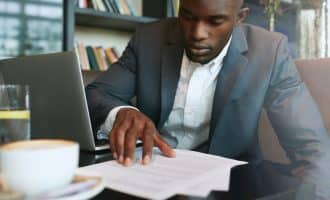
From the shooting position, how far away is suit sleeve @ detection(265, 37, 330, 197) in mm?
907

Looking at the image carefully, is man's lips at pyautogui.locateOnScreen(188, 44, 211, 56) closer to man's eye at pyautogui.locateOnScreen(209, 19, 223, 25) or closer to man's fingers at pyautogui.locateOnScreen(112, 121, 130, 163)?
man's eye at pyautogui.locateOnScreen(209, 19, 223, 25)

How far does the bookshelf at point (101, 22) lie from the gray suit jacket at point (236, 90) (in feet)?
3.10

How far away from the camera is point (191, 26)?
3.53 feet

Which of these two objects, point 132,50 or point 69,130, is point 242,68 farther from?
point 69,130

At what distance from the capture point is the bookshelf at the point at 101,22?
2.18 meters

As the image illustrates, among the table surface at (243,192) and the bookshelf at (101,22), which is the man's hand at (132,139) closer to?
the table surface at (243,192)

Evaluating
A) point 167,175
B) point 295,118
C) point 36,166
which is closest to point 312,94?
point 295,118

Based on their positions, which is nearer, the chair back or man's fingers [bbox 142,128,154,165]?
man's fingers [bbox 142,128,154,165]

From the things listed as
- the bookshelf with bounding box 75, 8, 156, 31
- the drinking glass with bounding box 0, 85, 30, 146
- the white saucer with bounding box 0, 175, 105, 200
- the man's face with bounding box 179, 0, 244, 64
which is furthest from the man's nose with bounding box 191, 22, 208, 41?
the bookshelf with bounding box 75, 8, 156, 31

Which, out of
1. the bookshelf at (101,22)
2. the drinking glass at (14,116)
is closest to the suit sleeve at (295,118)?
the drinking glass at (14,116)

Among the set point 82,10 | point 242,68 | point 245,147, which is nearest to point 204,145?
point 245,147

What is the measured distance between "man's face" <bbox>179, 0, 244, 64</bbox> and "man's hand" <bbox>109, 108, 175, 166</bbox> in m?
0.35

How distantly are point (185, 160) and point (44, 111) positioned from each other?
0.40m

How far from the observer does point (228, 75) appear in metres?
1.17
